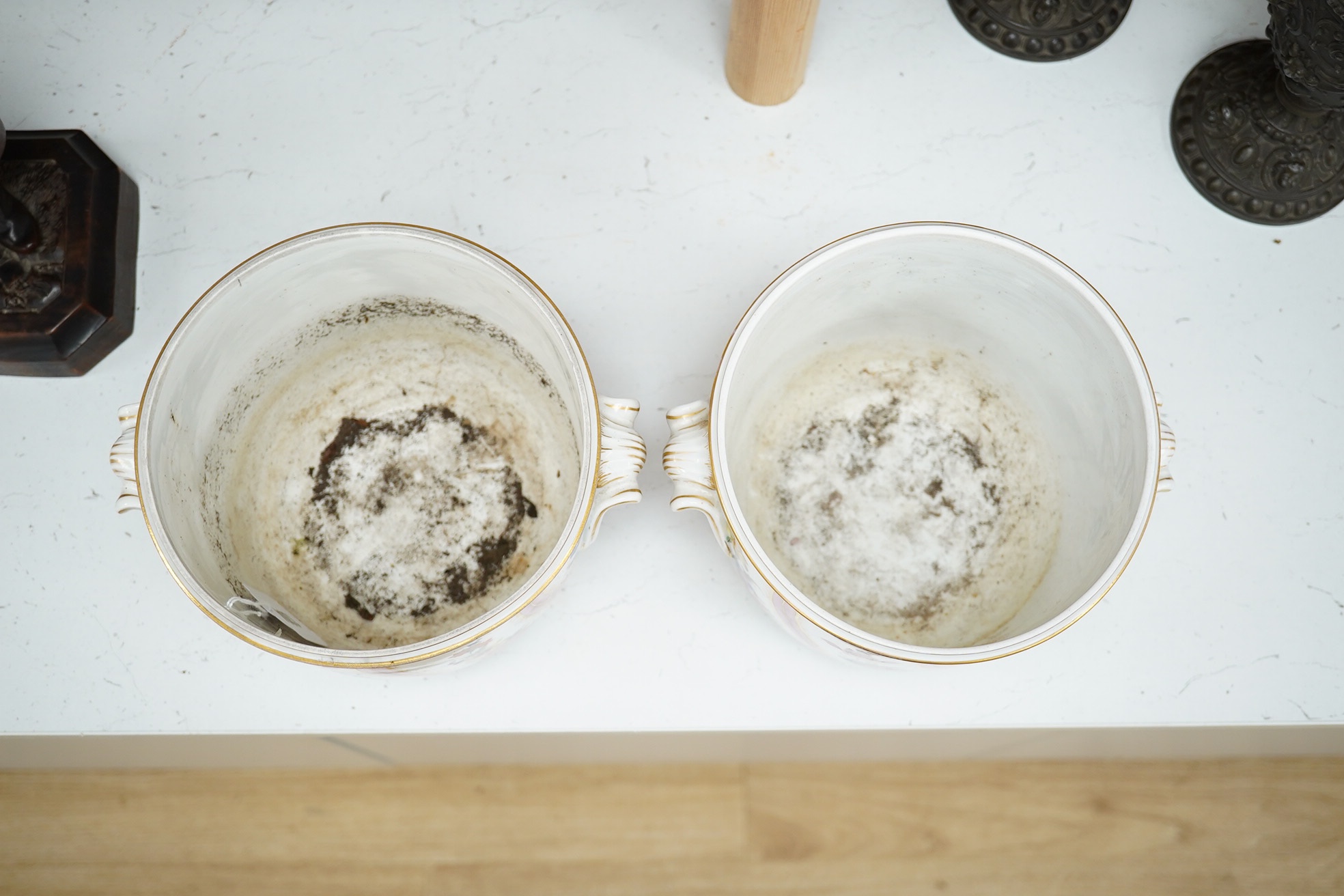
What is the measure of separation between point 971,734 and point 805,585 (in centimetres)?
22

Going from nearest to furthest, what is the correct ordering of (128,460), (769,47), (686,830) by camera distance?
(128,460) → (769,47) → (686,830)

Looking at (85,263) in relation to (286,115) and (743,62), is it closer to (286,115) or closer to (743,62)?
(286,115)

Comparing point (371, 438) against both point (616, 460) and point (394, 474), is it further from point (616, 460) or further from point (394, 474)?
point (616, 460)

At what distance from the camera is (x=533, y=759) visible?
984mm

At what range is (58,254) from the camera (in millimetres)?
688

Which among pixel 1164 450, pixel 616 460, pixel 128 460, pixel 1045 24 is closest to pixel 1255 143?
pixel 1045 24

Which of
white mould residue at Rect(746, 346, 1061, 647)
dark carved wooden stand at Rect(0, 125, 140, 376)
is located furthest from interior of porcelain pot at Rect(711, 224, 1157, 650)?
dark carved wooden stand at Rect(0, 125, 140, 376)

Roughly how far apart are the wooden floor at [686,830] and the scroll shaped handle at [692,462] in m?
0.60

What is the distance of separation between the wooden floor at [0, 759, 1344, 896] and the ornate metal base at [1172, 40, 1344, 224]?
67 centimetres

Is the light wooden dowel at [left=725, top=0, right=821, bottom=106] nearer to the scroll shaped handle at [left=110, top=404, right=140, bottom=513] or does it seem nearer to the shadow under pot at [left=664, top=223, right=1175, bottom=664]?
the shadow under pot at [left=664, top=223, right=1175, bottom=664]

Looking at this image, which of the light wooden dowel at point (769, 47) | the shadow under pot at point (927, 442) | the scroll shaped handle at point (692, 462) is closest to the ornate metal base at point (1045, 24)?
the light wooden dowel at point (769, 47)

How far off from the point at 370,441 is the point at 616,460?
0.27m

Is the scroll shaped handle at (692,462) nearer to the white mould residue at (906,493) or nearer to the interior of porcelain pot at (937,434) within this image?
the interior of porcelain pot at (937,434)

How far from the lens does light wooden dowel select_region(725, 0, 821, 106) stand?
65 centimetres
